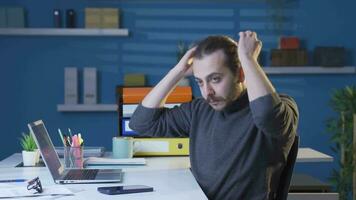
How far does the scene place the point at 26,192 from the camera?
1.86 meters

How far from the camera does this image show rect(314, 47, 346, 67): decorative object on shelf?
4.99 metres

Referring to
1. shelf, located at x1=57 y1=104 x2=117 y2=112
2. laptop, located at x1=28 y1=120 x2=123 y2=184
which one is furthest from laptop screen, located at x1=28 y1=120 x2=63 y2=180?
shelf, located at x1=57 y1=104 x2=117 y2=112

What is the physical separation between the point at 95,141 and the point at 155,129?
296 centimetres

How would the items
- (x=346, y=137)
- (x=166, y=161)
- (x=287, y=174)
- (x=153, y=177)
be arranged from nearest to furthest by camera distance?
(x=287, y=174) → (x=153, y=177) → (x=166, y=161) → (x=346, y=137)

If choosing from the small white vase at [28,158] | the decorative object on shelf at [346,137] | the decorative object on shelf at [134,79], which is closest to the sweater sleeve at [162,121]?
the small white vase at [28,158]

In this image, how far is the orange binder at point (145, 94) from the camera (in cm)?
282

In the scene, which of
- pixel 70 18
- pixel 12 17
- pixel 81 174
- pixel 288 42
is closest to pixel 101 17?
pixel 70 18

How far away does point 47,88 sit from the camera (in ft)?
16.5

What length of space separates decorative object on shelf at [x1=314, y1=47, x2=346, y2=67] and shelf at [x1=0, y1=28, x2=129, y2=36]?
167cm

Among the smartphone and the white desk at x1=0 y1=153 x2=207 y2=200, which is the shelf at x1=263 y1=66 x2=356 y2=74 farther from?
the smartphone

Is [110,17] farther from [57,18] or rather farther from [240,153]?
[240,153]

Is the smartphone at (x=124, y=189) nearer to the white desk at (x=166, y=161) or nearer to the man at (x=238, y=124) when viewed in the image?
the man at (x=238, y=124)

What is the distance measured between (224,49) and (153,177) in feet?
2.04

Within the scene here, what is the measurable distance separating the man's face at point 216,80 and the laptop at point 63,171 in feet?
1.70
